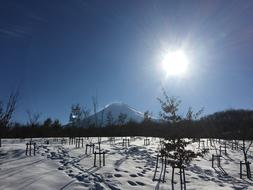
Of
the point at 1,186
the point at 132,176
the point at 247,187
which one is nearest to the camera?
the point at 1,186

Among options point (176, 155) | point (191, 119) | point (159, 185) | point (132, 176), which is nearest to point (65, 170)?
point (132, 176)

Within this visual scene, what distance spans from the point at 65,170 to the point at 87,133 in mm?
35566

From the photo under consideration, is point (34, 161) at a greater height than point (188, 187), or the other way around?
point (34, 161)

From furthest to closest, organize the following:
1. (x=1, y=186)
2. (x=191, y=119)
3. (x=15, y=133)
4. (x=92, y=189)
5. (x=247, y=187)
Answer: (x=15, y=133) < (x=247, y=187) < (x=191, y=119) < (x=92, y=189) < (x=1, y=186)

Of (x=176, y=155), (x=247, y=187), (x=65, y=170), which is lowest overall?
(x=247, y=187)

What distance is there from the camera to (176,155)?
11.8m

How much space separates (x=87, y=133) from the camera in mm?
48188

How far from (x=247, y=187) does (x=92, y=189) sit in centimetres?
986

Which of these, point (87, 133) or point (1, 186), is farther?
point (87, 133)

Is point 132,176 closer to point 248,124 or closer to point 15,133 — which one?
point 248,124

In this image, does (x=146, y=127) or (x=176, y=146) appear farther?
(x=146, y=127)

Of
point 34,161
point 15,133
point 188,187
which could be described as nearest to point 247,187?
point 188,187

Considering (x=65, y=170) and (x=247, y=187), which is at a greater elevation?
(x=65, y=170)

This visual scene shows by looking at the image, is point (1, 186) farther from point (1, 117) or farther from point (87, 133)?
point (87, 133)
